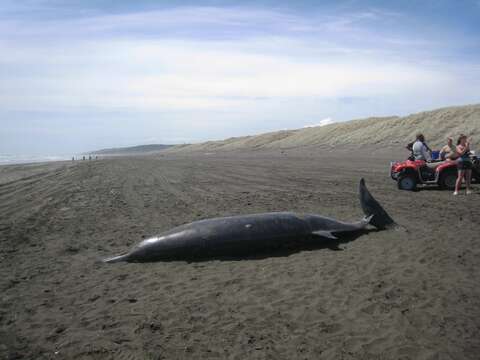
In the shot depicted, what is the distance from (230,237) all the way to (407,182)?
8251 millimetres

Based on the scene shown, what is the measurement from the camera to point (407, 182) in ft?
41.8

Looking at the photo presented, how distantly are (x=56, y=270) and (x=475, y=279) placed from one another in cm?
625

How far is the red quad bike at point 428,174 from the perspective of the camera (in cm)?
1236

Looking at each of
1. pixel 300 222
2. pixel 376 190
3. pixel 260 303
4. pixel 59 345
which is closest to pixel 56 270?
pixel 59 345

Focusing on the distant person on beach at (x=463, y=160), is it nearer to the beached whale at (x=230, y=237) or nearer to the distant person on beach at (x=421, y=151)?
the distant person on beach at (x=421, y=151)

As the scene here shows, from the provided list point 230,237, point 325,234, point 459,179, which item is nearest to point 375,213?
point 325,234

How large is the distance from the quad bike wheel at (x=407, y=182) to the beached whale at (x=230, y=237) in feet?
21.4

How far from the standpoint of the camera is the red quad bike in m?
12.4

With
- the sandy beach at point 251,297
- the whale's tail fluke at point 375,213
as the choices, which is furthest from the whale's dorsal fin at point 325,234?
the whale's tail fluke at point 375,213

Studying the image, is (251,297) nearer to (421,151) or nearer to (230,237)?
(230,237)

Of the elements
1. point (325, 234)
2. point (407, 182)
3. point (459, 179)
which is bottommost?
point (325, 234)

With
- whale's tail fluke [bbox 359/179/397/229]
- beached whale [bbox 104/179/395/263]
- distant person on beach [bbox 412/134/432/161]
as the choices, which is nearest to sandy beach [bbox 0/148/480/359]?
beached whale [bbox 104/179/395/263]

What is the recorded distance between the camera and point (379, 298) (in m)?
4.78

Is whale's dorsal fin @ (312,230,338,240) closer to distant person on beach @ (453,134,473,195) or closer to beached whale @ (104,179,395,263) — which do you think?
beached whale @ (104,179,395,263)
